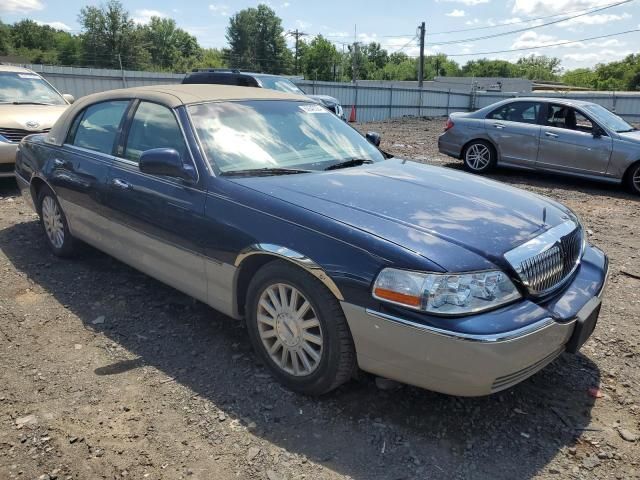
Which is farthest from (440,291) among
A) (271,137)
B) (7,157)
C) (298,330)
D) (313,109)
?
(7,157)

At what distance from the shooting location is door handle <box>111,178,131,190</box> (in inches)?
150

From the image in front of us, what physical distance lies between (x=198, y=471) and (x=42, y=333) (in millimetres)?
1927

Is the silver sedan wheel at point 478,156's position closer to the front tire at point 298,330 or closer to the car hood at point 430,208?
the car hood at point 430,208

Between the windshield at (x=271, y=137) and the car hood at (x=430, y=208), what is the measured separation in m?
0.23

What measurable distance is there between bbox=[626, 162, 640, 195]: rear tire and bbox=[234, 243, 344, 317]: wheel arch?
7.84m

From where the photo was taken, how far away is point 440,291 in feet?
7.86

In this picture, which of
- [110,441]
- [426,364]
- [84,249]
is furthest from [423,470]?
[84,249]

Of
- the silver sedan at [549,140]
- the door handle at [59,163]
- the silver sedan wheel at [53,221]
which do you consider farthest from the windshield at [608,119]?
the silver sedan wheel at [53,221]

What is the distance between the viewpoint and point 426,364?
95.2 inches

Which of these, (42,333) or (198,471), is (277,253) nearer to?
(198,471)

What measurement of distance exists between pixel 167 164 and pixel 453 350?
2.02m

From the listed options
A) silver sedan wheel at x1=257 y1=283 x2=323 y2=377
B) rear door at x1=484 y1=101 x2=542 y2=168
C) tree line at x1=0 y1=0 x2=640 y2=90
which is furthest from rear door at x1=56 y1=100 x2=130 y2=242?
tree line at x1=0 y1=0 x2=640 y2=90

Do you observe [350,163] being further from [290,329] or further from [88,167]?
[88,167]

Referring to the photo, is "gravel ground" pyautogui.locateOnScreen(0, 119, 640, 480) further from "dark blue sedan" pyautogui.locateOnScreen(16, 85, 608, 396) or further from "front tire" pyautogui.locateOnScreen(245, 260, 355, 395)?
"dark blue sedan" pyautogui.locateOnScreen(16, 85, 608, 396)
